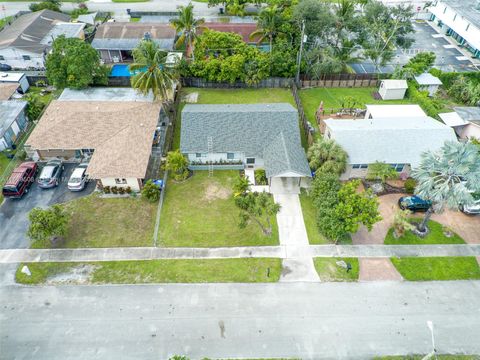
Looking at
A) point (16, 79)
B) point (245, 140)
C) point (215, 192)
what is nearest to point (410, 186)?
point (245, 140)

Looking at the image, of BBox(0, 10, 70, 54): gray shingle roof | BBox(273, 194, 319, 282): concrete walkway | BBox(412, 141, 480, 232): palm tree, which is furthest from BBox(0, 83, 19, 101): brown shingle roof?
BBox(412, 141, 480, 232): palm tree

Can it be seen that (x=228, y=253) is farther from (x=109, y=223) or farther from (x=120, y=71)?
(x=120, y=71)

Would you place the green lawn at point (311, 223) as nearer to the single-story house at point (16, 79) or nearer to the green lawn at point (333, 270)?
the green lawn at point (333, 270)

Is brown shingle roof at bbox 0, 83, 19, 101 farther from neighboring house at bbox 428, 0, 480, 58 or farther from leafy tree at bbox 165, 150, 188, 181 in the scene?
neighboring house at bbox 428, 0, 480, 58

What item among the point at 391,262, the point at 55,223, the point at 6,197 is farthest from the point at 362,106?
the point at 6,197

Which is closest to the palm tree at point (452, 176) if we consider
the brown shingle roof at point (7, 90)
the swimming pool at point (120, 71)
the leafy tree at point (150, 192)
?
the leafy tree at point (150, 192)

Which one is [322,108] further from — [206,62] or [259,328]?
[259,328]
